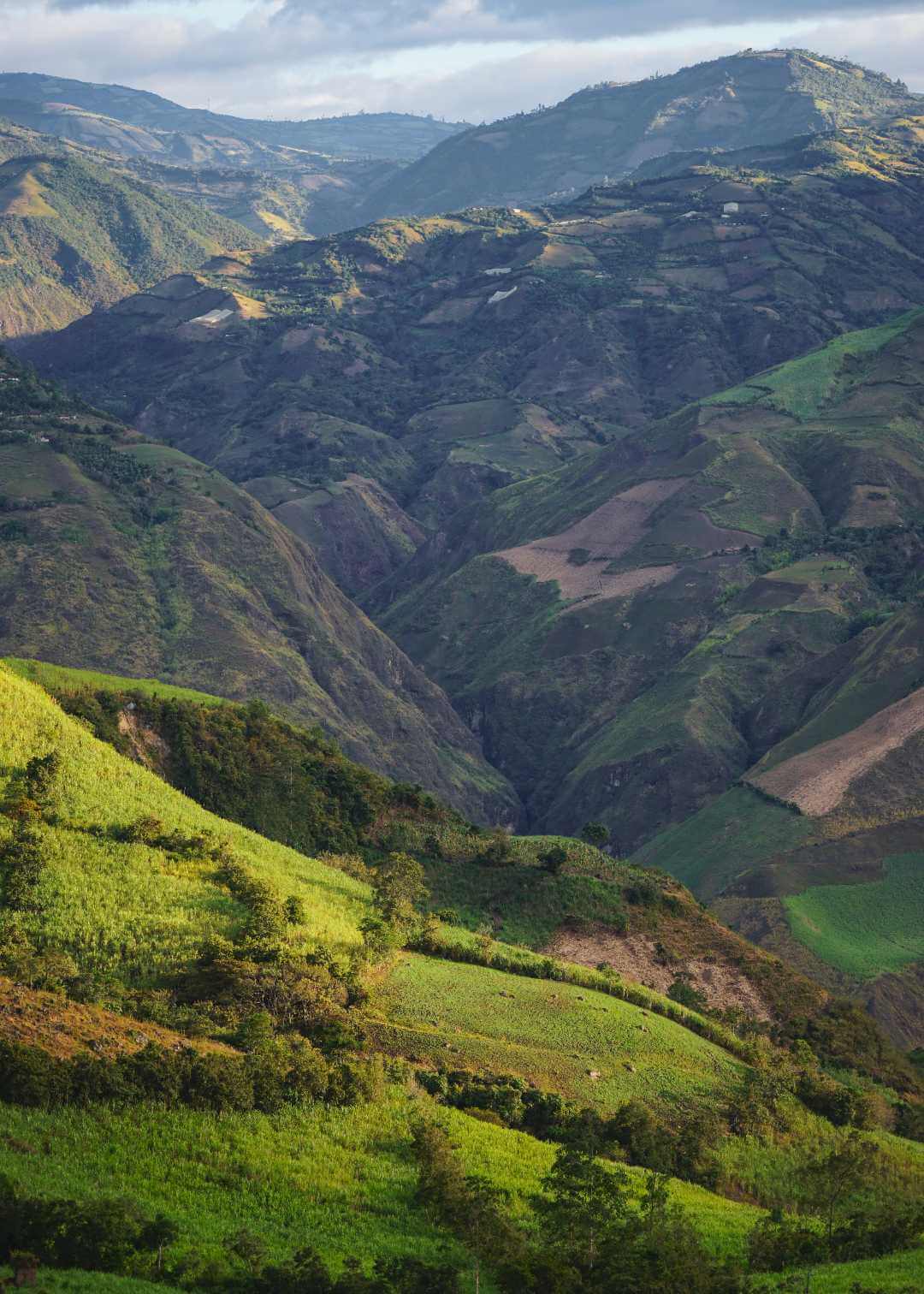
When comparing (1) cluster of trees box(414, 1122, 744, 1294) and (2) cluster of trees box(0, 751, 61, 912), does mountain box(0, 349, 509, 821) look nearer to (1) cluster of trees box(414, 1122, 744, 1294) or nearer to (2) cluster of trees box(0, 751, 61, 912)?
(2) cluster of trees box(0, 751, 61, 912)

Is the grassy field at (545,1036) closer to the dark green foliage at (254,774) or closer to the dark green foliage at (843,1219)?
the dark green foliage at (843,1219)

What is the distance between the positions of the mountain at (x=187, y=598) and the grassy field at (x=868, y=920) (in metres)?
45.6

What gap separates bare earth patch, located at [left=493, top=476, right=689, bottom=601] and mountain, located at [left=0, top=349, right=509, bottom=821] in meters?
26.1

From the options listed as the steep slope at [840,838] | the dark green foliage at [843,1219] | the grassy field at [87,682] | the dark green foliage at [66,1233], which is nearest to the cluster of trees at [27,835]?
the dark green foliage at [66,1233]

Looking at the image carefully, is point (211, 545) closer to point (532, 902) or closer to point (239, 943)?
point (532, 902)

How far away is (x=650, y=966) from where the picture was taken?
238 feet

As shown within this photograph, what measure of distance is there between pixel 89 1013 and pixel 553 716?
11392 cm

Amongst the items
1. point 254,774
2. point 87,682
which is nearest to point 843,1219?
point 254,774

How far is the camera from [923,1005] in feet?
275

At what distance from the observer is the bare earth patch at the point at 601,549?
171 m

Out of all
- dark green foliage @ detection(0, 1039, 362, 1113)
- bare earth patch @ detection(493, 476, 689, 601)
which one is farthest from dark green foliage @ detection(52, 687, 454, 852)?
bare earth patch @ detection(493, 476, 689, 601)

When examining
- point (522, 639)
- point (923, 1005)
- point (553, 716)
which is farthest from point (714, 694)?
point (923, 1005)

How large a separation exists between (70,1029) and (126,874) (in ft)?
39.7

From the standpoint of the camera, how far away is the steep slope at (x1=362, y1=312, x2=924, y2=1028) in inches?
4678
